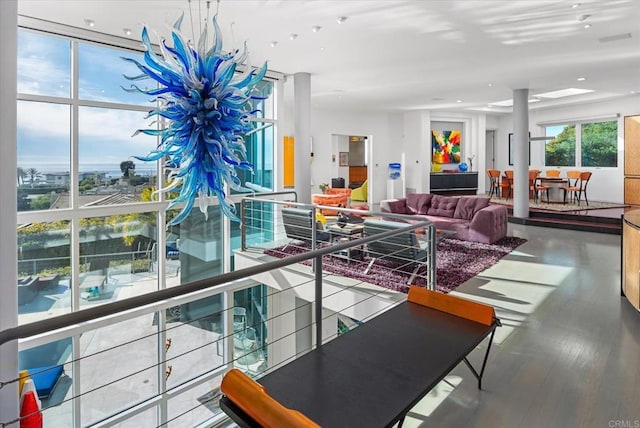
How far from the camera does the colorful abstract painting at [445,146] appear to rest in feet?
48.2

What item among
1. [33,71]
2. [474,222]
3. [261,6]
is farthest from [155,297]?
[474,222]

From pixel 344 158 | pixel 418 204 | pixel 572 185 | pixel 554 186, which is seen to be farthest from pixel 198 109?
pixel 344 158

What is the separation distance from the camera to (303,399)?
1792 millimetres

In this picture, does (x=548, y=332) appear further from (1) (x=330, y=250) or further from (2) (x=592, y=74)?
(2) (x=592, y=74)

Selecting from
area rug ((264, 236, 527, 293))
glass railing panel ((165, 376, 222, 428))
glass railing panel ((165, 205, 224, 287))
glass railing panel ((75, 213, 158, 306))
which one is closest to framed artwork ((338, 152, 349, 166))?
area rug ((264, 236, 527, 293))

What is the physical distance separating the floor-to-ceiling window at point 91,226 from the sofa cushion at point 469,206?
16.5 ft

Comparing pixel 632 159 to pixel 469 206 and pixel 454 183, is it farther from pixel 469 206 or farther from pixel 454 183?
pixel 469 206

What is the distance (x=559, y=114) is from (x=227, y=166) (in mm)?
13948

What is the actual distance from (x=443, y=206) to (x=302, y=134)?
3.46m

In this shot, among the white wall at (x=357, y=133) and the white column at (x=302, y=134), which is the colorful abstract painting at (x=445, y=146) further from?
the white column at (x=302, y=134)

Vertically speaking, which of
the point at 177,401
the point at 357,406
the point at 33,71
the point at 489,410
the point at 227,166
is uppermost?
the point at 33,71

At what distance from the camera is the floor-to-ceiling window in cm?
496

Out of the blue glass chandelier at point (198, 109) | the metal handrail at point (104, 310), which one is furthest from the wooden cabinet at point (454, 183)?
the metal handrail at point (104, 310)

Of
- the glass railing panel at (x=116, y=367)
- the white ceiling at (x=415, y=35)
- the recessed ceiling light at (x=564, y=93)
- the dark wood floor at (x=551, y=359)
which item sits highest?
the recessed ceiling light at (x=564, y=93)
